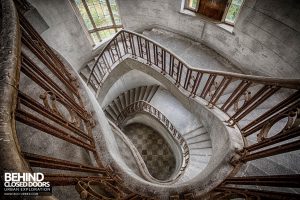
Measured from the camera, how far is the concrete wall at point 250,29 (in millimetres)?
4746

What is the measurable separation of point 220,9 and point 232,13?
0.36 meters

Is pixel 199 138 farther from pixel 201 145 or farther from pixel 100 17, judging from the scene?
pixel 100 17

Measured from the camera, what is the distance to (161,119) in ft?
28.5

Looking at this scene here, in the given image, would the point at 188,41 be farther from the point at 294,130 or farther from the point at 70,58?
the point at 294,130

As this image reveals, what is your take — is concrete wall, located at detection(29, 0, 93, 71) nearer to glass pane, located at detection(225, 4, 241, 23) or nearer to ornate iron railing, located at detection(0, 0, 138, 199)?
ornate iron railing, located at detection(0, 0, 138, 199)

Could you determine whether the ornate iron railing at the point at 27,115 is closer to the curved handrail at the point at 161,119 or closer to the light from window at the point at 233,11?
the curved handrail at the point at 161,119

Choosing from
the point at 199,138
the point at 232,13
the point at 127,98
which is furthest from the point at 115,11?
the point at 199,138

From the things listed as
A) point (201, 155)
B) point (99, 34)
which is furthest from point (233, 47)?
point (99, 34)

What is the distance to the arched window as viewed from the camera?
5.74 m

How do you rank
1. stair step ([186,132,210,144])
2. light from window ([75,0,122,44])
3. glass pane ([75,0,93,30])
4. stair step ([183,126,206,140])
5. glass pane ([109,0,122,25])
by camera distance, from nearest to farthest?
stair step ([186,132,210,144]) → stair step ([183,126,206,140]) → glass pane ([75,0,93,30]) → light from window ([75,0,122,44]) → glass pane ([109,0,122,25])

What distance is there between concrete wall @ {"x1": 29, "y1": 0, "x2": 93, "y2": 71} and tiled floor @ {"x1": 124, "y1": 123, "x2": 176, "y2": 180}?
4.45 meters

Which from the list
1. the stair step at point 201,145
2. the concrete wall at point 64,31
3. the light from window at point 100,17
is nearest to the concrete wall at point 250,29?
the light from window at point 100,17

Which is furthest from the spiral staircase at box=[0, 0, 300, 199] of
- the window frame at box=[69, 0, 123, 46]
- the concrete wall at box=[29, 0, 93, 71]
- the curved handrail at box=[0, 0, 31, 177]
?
the window frame at box=[69, 0, 123, 46]

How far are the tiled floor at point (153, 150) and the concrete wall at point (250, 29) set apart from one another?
210 inches
